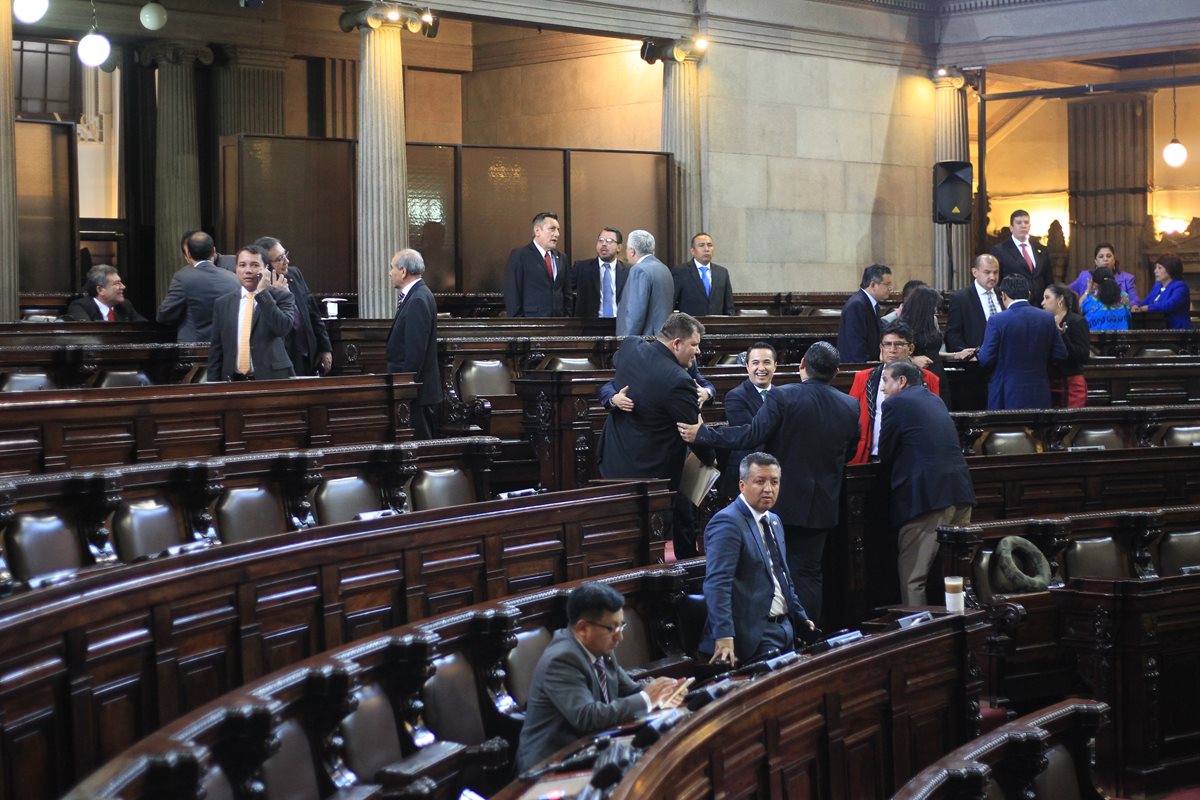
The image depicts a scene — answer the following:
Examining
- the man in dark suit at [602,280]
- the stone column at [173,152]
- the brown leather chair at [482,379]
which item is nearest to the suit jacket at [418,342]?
the brown leather chair at [482,379]

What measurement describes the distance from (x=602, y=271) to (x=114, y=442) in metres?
5.67

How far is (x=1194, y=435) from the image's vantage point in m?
9.14

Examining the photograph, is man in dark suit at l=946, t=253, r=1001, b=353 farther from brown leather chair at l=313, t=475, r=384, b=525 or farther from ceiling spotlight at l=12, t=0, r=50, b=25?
ceiling spotlight at l=12, t=0, r=50, b=25

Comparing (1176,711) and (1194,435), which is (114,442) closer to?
(1176,711)

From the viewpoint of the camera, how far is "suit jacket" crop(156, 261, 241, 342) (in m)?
8.52

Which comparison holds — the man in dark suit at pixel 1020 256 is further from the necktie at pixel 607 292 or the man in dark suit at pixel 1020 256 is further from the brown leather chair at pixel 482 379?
the brown leather chair at pixel 482 379

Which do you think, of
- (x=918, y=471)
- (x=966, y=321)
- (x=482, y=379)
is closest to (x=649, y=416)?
(x=918, y=471)

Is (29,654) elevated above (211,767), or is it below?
above

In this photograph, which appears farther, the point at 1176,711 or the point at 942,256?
the point at 942,256

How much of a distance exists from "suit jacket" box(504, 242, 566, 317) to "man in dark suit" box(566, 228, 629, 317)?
A: 160 mm

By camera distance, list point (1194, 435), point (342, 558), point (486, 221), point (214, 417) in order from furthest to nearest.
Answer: point (486, 221)
point (1194, 435)
point (214, 417)
point (342, 558)

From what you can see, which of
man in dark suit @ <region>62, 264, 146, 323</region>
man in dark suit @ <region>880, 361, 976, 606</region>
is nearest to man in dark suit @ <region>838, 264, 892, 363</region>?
man in dark suit @ <region>880, 361, 976, 606</region>

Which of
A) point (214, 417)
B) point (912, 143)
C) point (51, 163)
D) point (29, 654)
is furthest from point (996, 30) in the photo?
point (29, 654)

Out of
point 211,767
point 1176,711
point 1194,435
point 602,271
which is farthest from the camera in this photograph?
point 602,271
